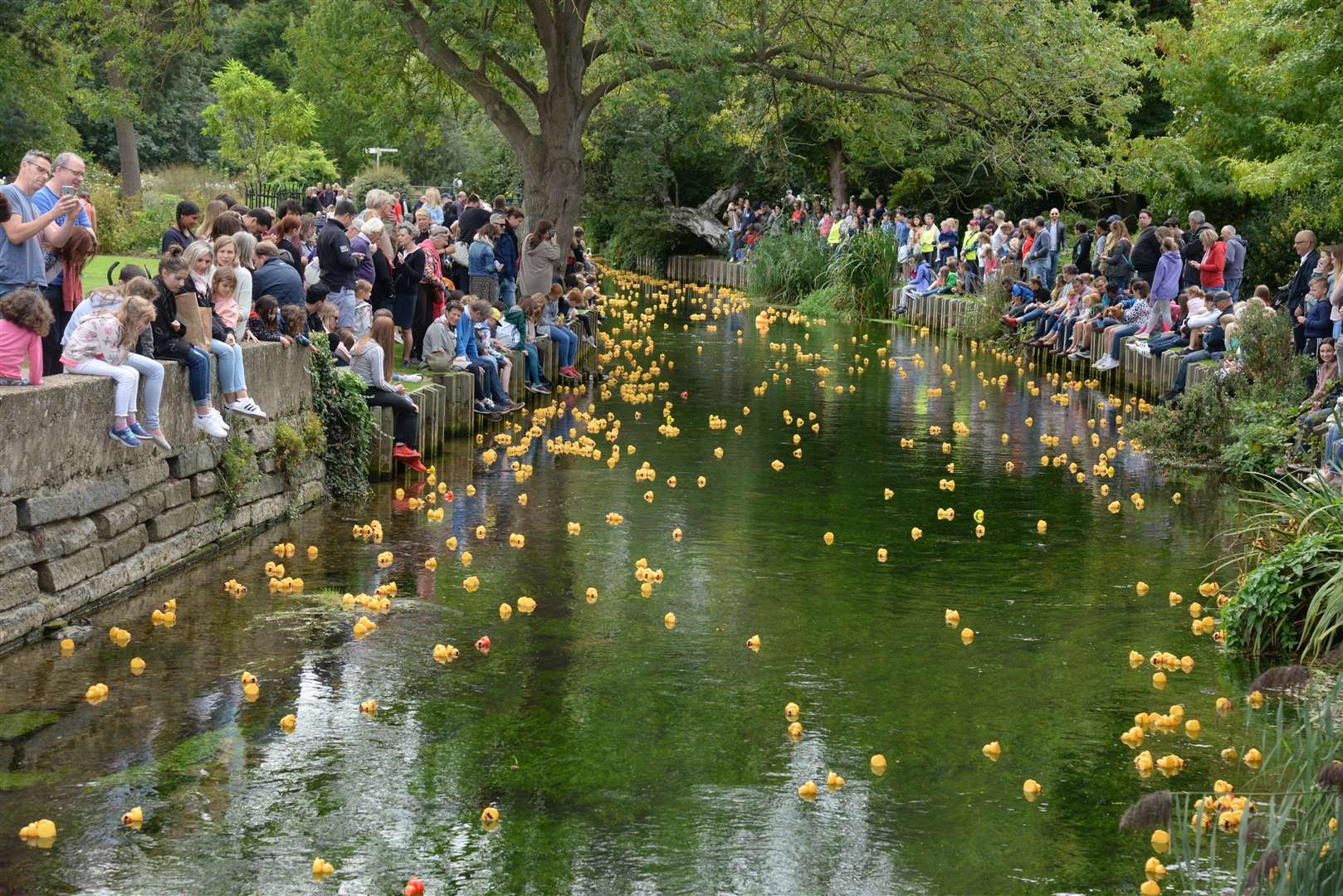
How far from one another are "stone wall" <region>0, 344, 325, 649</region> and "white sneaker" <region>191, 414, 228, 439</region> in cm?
7

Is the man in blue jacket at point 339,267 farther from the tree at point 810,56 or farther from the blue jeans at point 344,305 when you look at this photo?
the tree at point 810,56

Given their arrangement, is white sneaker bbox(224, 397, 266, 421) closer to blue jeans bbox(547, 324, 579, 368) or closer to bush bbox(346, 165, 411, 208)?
blue jeans bbox(547, 324, 579, 368)

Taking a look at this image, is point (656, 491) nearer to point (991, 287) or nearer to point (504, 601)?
point (504, 601)

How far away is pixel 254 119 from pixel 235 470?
33.3m

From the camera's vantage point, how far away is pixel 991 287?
2636 centimetres

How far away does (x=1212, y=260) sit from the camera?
19516mm

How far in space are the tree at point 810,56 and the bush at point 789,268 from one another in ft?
27.7

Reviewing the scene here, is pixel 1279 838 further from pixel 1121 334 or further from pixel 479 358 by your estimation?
pixel 1121 334

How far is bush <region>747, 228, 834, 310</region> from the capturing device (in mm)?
33031

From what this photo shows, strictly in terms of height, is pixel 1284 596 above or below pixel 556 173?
below

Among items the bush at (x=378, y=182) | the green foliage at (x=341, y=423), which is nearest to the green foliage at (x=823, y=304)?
the bush at (x=378, y=182)

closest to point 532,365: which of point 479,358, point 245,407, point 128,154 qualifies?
point 479,358

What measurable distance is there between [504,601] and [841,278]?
22.3 metres

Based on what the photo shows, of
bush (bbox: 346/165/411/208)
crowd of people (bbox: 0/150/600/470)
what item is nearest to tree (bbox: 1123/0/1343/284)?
crowd of people (bbox: 0/150/600/470)
